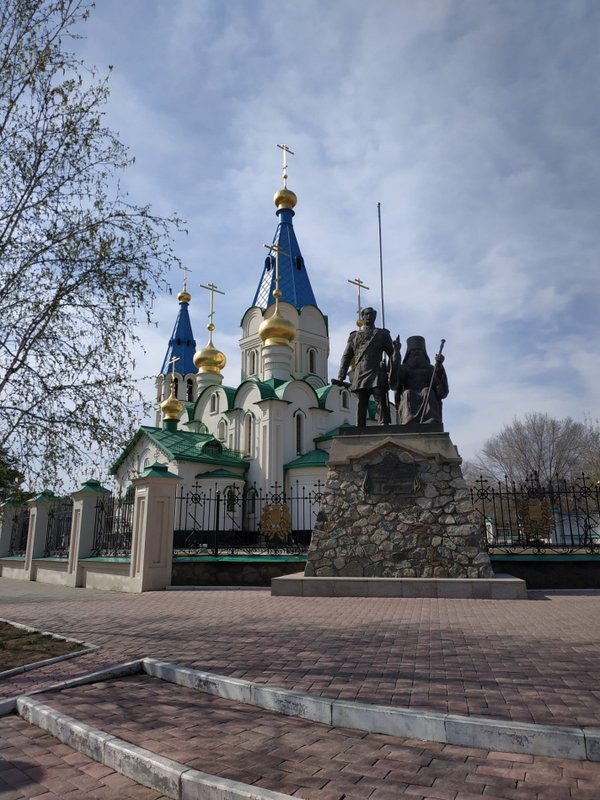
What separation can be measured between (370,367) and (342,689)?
7524 millimetres

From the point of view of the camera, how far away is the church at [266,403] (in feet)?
91.9

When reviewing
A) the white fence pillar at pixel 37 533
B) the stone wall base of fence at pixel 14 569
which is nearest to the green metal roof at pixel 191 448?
the stone wall base of fence at pixel 14 569

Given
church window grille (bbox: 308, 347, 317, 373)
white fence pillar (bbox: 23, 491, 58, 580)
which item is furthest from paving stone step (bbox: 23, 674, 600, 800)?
church window grille (bbox: 308, 347, 317, 373)

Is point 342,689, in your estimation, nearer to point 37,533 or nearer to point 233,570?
point 233,570

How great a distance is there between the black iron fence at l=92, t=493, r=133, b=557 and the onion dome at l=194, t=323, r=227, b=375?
24470 mm

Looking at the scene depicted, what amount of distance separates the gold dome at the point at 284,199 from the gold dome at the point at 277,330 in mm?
10647

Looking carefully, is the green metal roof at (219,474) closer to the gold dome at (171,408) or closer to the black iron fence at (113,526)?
the gold dome at (171,408)

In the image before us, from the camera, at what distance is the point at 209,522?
23.7 m

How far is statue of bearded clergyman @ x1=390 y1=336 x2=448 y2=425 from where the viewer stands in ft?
35.9

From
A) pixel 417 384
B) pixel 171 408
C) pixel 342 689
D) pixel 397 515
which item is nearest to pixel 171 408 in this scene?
pixel 171 408

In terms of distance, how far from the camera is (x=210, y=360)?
37344mm

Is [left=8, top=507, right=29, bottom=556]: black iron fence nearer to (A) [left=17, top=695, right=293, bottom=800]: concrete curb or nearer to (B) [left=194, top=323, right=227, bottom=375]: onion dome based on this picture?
(A) [left=17, top=695, right=293, bottom=800]: concrete curb

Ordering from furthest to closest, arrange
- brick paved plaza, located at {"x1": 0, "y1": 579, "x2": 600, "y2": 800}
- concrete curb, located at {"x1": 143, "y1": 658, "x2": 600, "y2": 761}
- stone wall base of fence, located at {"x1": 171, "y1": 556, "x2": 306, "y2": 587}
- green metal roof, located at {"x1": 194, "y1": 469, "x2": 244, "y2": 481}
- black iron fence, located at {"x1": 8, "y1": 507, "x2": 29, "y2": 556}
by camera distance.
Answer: green metal roof, located at {"x1": 194, "y1": 469, "x2": 244, "y2": 481} → black iron fence, located at {"x1": 8, "y1": 507, "x2": 29, "y2": 556} → stone wall base of fence, located at {"x1": 171, "y1": 556, "x2": 306, "y2": 587} → concrete curb, located at {"x1": 143, "y1": 658, "x2": 600, "y2": 761} → brick paved plaza, located at {"x1": 0, "y1": 579, "x2": 600, "y2": 800}

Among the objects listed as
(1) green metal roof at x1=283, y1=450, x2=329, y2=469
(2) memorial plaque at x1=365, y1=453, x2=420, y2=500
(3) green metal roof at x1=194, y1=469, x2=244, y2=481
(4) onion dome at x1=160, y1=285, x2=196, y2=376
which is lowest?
(2) memorial plaque at x1=365, y1=453, x2=420, y2=500
